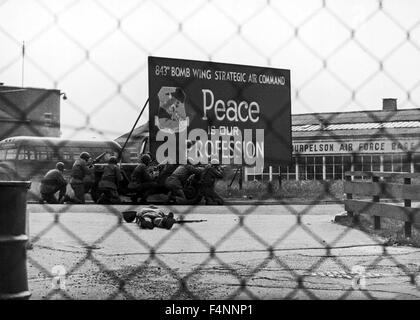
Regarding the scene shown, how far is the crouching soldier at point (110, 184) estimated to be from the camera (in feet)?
46.8

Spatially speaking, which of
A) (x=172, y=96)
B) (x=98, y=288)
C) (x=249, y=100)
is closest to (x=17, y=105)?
(x=98, y=288)

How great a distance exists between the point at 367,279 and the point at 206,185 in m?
11.6

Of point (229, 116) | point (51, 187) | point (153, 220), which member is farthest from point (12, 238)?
Result: point (229, 116)

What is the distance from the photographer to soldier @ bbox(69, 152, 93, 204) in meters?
14.0

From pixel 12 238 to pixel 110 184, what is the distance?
1341 centimetres

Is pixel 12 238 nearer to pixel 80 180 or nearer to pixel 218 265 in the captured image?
pixel 218 265

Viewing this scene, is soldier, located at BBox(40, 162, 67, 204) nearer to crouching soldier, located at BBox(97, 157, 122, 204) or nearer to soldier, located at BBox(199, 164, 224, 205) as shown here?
crouching soldier, located at BBox(97, 157, 122, 204)

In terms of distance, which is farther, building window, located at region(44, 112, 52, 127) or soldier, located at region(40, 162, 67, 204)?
soldier, located at region(40, 162, 67, 204)

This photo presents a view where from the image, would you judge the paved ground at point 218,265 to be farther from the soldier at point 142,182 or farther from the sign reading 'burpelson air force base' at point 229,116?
the soldier at point 142,182

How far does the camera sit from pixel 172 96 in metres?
12.3

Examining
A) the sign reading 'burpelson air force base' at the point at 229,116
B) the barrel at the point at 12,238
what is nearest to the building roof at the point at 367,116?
the barrel at the point at 12,238

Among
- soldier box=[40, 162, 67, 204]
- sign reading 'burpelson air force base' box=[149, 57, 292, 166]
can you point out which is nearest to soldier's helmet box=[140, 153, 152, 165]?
sign reading 'burpelson air force base' box=[149, 57, 292, 166]

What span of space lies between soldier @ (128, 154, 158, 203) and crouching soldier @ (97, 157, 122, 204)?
0.33 meters

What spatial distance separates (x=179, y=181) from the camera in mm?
15836
